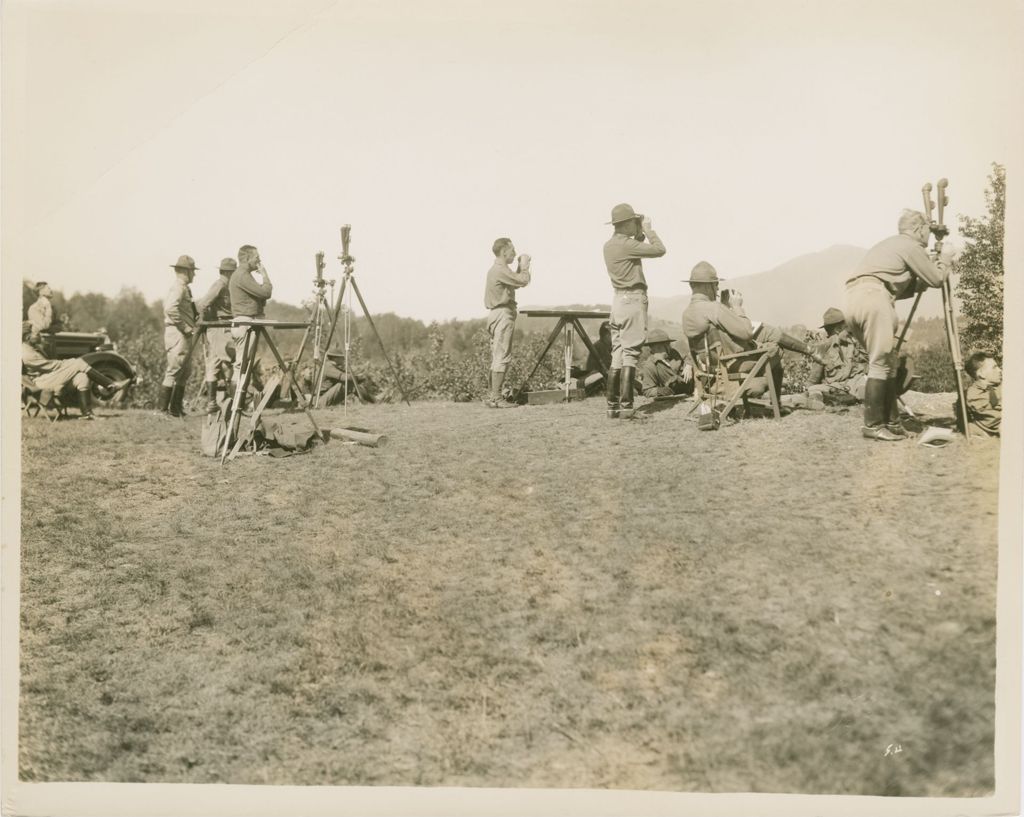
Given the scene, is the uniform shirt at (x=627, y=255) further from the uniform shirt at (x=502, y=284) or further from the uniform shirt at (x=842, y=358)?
the uniform shirt at (x=842, y=358)

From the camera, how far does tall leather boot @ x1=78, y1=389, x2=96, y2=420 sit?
20.9 ft

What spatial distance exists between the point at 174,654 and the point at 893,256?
185 inches

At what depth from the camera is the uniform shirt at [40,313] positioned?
215 inches

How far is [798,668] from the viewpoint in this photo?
14.1 feet

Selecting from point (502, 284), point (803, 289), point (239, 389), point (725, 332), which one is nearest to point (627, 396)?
point (725, 332)

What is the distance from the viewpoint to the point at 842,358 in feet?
18.9

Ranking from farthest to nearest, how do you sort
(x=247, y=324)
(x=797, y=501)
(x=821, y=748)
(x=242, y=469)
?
(x=247, y=324), (x=242, y=469), (x=797, y=501), (x=821, y=748)

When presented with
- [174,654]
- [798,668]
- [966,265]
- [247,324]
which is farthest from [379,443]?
[966,265]

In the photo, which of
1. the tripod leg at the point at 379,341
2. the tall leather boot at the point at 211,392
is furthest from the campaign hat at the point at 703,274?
the tall leather boot at the point at 211,392

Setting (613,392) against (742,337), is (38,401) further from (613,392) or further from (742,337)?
(742,337)

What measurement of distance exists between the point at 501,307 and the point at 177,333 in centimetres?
238

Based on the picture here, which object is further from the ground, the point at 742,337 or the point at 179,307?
the point at 179,307

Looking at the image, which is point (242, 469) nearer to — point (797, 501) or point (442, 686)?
point (442, 686)

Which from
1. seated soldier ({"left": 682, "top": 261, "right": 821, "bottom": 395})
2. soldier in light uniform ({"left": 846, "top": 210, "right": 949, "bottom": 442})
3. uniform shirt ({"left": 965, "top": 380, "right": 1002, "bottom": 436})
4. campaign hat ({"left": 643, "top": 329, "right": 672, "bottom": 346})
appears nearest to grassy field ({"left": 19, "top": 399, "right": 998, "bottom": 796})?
uniform shirt ({"left": 965, "top": 380, "right": 1002, "bottom": 436})
